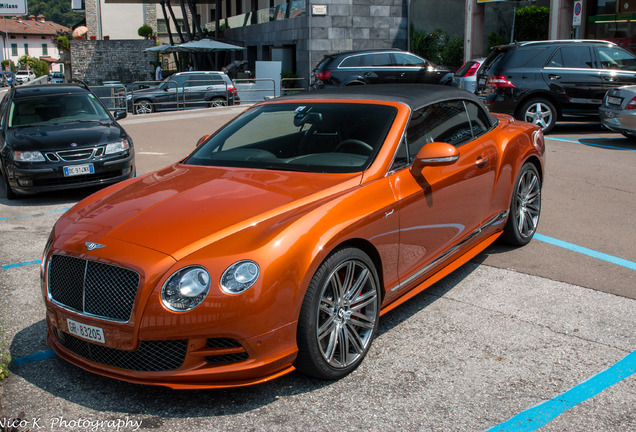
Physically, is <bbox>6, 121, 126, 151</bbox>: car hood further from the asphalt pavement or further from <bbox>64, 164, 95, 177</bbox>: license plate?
the asphalt pavement

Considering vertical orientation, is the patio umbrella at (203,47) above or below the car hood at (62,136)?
above

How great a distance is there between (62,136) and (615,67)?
425 inches

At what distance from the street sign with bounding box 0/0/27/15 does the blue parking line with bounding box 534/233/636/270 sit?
968cm

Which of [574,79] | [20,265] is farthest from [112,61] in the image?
[20,265]

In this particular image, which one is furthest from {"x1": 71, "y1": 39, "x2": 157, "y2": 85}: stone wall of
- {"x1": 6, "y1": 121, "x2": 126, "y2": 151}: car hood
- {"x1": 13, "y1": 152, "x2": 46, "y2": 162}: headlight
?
{"x1": 13, "y1": 152, "x2": 46, "y2": 162}: headlight

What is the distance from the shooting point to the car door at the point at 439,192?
4.26 meters

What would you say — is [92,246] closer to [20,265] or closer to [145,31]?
[20,265]

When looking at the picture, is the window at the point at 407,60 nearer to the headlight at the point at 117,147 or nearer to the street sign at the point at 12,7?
the street sign at the point at 12,7

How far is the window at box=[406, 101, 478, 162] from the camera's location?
4641mm

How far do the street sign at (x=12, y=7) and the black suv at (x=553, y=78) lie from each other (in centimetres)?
894

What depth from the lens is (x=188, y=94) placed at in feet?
77.7

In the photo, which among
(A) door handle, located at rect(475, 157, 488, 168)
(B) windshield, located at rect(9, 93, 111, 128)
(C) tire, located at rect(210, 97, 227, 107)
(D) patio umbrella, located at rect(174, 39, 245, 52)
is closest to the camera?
(A) door handle, located at rect(475, 157, 488, 168)

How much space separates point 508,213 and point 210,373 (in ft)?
11.2

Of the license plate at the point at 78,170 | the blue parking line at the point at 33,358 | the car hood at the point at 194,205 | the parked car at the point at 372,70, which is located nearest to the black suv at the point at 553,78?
the parked car at the point at 372,70
